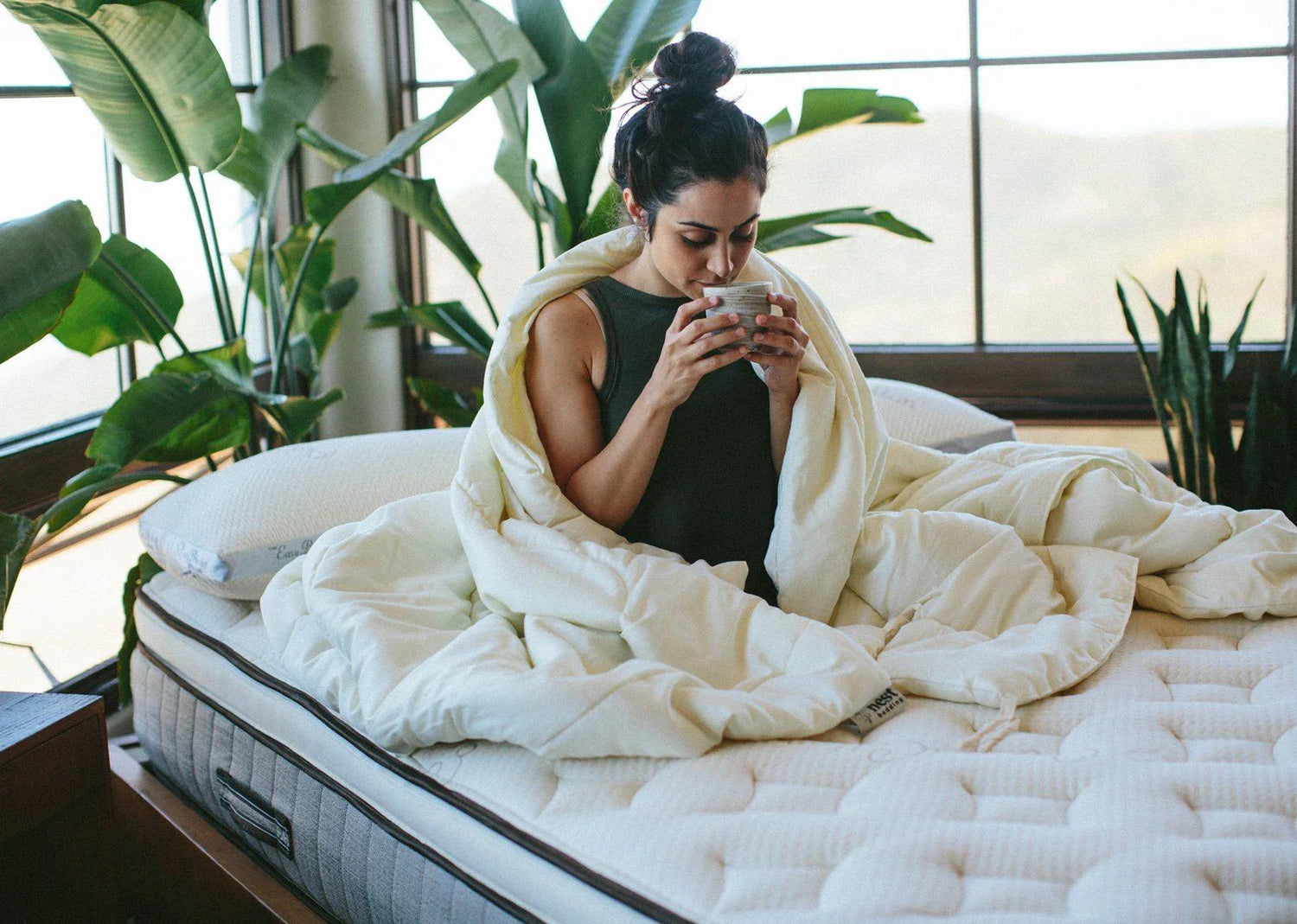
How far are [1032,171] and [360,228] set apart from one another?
5.72 ft

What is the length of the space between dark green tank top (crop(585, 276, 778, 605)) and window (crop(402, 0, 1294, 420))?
1.50 metres

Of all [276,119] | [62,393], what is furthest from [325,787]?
[276,119]

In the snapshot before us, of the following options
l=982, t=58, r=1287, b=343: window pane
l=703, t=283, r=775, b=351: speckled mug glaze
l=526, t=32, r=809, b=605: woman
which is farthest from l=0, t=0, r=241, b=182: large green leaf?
l=982, t=58, r=1287, b=343: window pane

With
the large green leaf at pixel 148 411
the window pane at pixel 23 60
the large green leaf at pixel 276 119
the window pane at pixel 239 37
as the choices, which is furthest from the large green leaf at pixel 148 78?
the window pane at pixel 239 37

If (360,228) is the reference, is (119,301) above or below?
below

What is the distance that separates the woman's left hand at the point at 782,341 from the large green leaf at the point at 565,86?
Result: 104cm

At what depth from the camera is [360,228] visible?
10.3 ft

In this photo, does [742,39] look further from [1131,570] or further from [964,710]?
[964,710]

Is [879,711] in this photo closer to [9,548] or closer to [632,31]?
[9,548]

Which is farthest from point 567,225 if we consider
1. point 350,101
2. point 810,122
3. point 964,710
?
point 964,710

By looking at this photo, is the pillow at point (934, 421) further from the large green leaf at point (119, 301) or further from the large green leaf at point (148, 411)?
the large green leaf at point (119, 301)

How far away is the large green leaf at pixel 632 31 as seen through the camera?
2434mm

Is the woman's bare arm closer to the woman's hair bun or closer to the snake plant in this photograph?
the woman's hair bun

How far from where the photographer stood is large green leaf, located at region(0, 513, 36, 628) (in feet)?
5.08
